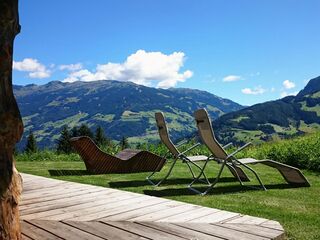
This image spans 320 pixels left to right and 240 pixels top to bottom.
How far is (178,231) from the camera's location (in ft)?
10.6

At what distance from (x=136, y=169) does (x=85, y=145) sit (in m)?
1.41

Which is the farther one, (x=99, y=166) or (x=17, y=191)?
(x=99, y=166)

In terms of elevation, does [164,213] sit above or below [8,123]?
below

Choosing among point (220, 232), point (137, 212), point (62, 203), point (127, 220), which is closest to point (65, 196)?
point (62, 203)

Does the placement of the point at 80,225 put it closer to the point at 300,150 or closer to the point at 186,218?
the point at 186,218

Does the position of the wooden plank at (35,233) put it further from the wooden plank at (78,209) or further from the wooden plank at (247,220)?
the wooden plank at (247,220)

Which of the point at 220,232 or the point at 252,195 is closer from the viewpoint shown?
the point at 220,232

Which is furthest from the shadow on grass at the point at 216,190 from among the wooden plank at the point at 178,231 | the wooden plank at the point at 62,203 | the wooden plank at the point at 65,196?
the wooden plank at the point at 178,231

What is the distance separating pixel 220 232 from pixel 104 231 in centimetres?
94

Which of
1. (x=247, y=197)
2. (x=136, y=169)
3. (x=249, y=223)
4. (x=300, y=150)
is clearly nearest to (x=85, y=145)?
(x=136, y=169)

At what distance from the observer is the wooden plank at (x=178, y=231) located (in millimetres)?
3094

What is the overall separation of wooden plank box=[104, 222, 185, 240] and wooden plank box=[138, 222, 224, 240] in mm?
65

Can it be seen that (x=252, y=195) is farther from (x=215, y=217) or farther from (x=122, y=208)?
(x=122, y=208)

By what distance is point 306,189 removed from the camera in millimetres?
7211
